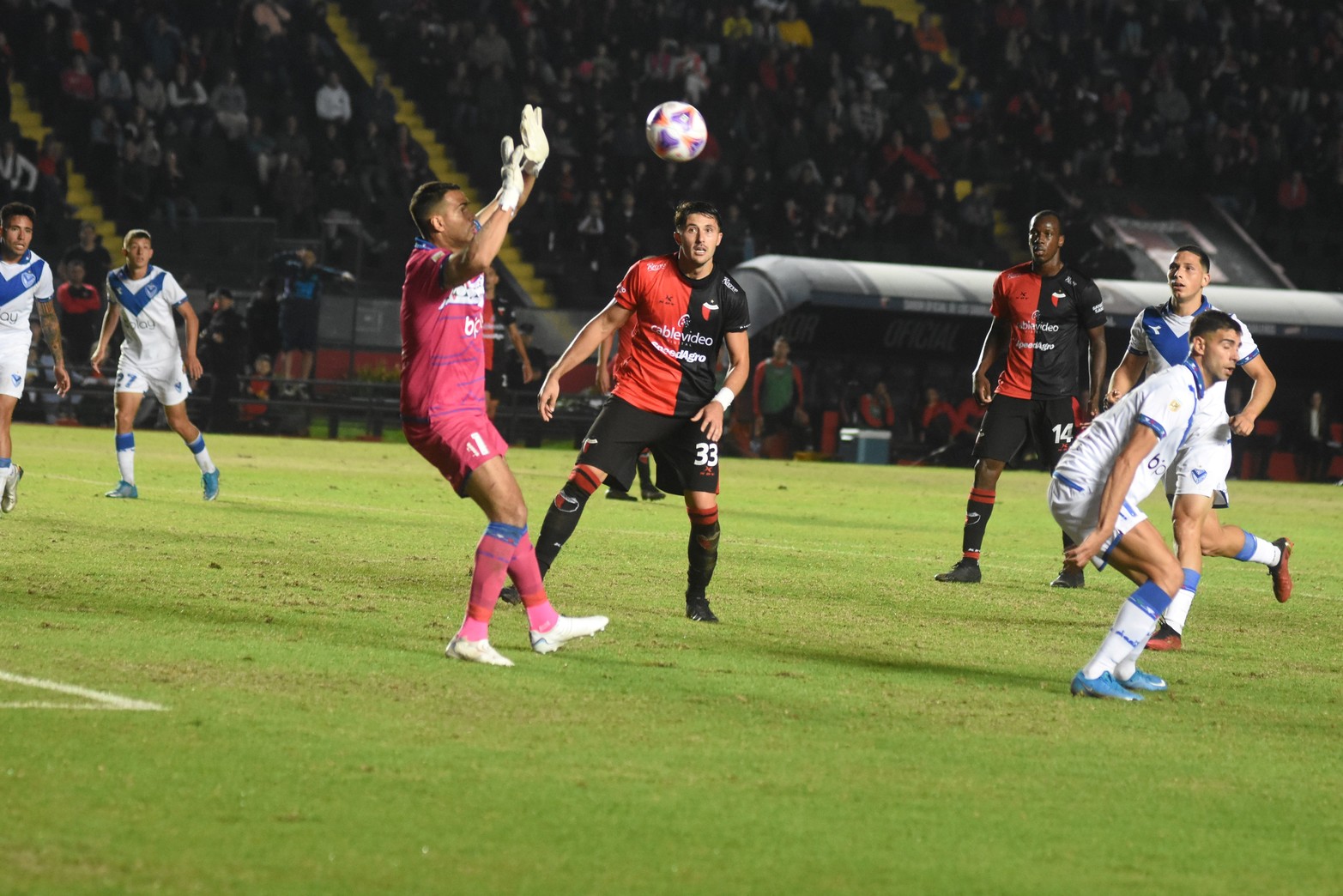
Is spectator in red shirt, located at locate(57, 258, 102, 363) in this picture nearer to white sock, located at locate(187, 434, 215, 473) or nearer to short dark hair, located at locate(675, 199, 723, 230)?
white sock, located at locate(187, 434, 215, 473)

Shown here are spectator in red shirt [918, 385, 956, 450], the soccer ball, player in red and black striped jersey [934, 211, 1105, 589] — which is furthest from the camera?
spectator in red shirt [918, 385, 956, 450]

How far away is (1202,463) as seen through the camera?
30.1 ft

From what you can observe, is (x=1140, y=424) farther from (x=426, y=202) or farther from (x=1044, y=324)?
(x=1044, y=324)

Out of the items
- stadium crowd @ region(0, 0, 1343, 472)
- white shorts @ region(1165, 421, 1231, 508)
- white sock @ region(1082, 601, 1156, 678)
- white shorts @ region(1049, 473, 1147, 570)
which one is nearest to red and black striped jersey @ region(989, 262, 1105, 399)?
white shorts @ region(1165, 421, 1231, 508)

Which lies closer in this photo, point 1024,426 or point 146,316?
point 1024,426

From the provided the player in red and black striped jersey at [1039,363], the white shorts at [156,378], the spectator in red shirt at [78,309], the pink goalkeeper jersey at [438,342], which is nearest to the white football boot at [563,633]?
the pink goalkeeper jersey at [438,342]

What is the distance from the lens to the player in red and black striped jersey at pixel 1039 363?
12211 millimetres

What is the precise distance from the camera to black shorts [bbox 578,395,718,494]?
30.3 feet

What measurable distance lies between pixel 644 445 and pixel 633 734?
3.46m

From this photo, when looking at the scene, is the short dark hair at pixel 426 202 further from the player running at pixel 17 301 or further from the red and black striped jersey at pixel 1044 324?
the player running at pixel 17 301

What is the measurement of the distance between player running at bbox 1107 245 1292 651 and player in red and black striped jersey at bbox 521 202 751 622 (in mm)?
2328

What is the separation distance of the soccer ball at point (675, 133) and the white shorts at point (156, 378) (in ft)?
19.4

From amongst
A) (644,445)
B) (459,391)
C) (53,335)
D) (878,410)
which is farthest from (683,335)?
(878,410)

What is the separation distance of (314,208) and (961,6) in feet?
59.5
